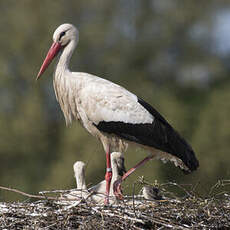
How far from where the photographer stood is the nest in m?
5.83

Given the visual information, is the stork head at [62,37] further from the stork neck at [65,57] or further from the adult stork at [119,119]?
the adult stork at [119,119]

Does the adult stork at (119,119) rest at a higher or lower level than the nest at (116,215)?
higher

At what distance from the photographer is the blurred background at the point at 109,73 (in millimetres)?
16469

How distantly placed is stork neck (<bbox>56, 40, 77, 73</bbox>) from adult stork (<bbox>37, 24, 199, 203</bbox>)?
0.31 ft

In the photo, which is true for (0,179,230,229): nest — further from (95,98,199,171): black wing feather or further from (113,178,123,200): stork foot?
(95,98,199,171): black wing feather

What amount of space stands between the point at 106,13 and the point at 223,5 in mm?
3204

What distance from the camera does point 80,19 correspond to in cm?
1933

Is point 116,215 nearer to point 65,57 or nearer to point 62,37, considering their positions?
point 65,57

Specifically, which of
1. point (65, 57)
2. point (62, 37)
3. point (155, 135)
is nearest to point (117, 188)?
point (155, 135)

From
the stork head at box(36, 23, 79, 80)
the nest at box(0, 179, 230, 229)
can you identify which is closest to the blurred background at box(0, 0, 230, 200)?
the stork head at box(36, 23, 79, 80)

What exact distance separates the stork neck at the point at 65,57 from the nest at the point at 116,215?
188 cm

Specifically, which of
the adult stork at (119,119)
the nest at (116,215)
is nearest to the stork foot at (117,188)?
the adult stork at (119,119)

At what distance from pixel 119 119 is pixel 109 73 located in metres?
10.9

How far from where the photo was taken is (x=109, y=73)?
60.4 feet
